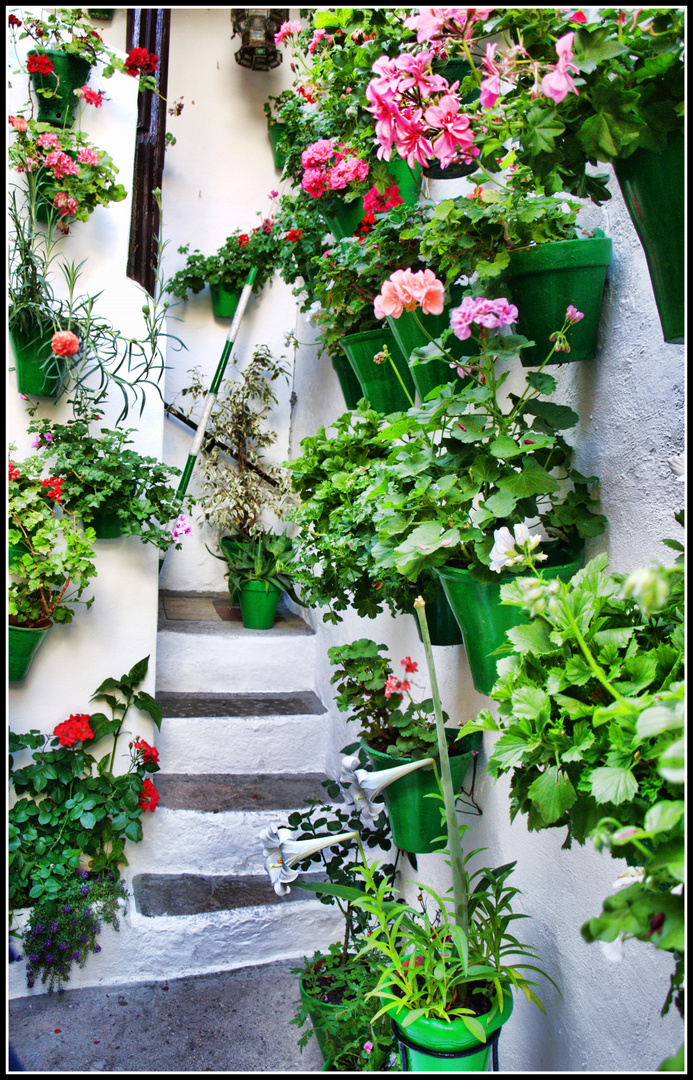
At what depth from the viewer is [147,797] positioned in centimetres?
248

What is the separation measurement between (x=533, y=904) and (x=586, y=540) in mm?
688

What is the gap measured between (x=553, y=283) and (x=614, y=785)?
0.71m

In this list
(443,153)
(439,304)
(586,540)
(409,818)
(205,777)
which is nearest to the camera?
(443,153)

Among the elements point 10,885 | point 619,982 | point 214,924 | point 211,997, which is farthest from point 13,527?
point 619,982

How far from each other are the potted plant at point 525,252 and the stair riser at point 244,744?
218 cm

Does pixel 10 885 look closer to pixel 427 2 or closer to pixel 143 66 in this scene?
pixel 427 2

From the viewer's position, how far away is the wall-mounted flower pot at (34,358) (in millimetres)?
2291

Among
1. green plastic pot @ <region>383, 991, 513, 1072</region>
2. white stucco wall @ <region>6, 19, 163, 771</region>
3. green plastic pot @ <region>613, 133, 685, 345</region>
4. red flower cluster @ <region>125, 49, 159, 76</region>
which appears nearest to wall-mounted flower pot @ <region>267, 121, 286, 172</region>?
red flower cluster @ <region>125, 49, 159, 76</region>

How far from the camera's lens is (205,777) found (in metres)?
2.83

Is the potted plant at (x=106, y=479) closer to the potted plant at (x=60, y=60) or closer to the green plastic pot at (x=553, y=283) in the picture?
the potted plant at (x=60, y=60)

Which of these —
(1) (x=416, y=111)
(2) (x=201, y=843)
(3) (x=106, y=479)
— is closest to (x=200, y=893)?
(2) (x=201, y=843)

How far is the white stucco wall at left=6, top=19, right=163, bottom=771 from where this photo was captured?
7.99 ft

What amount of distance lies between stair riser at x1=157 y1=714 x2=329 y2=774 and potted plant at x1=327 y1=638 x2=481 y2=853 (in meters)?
1.25

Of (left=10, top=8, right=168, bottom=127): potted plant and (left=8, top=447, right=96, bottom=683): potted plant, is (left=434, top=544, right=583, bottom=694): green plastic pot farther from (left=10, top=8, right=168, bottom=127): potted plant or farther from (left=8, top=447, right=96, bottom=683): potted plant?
(left=10, top=8, right=168, bottom=127): potted plant
